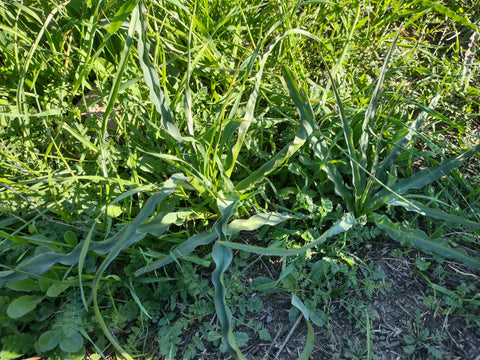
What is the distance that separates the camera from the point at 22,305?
4.18 ft

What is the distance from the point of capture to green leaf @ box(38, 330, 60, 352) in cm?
123

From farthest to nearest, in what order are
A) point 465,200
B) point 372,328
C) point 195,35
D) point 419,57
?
point 419,57 < point 195,35 < point 465,200 < point 372,328

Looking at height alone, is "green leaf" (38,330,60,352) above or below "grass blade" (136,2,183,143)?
below

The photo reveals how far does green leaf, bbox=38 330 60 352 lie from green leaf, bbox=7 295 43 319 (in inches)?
4.3

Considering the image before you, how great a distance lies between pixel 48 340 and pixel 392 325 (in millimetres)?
1171

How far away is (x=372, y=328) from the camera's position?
125 centimetres

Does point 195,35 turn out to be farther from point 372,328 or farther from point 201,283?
point 372,328

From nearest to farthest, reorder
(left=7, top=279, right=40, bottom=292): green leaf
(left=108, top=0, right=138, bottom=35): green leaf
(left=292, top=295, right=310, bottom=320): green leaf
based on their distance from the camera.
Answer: (left=108, top=0, right=138, bottom=35): green leaf
(left=292, top=295, right=310, bottom=320): green leaf
(left=7, top=279, right=40, bottom=292): green leaf

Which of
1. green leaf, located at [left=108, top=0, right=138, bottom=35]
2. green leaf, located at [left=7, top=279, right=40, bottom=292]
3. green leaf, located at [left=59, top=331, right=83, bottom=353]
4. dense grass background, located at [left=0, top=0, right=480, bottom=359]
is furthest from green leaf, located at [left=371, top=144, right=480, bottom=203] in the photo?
green leaf, located at [left=7, top=279, right=40, bottom=292]

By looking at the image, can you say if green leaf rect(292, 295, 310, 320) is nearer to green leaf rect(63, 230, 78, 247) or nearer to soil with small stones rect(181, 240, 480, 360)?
soil with small stones rect(181, 240, 480, 360)

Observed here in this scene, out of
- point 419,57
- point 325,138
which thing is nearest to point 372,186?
point 325,138

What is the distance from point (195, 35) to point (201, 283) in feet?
3.23

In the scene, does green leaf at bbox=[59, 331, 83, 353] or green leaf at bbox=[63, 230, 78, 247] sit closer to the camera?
green leaf at bbox=[59, 331, 83, 353]

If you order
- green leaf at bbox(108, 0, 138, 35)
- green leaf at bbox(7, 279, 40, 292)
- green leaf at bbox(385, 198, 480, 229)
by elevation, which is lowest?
green leaf at bbox(7, 279, 40, 292)
